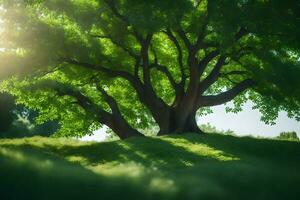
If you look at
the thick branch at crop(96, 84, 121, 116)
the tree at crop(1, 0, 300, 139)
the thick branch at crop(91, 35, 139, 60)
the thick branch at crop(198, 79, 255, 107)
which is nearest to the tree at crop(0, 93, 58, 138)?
the tree at crop(1, 0, 300, 139)

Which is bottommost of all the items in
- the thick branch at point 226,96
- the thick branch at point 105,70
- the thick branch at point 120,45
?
the thick branch at point 226,96

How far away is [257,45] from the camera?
28.5 m

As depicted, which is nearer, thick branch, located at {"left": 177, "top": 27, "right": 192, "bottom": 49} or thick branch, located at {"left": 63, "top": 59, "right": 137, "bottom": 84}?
thick branch, located at {"left": 63, "top": 59, "right": 137, "bottom": 84}

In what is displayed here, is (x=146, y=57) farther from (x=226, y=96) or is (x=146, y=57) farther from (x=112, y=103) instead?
(x=226, y=96)

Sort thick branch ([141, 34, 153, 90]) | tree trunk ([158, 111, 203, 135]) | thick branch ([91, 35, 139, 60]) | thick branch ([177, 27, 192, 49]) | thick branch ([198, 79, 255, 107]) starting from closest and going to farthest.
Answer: thick branch ([91, 35, 139, 60]) → thick branch ([141, 34, 153, 90]) → thick branch ([177, 27, 192, 49]) → tree trunk ([158, 111, 203, 135]) → thick branch ([198, 79, 255, 107])

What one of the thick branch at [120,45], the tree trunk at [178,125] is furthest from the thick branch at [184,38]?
the tree trunk at [178,125]

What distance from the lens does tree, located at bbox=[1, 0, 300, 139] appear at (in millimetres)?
24250

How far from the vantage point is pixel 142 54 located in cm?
2883

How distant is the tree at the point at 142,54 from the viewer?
2425 cm

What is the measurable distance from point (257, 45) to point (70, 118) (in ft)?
47.1

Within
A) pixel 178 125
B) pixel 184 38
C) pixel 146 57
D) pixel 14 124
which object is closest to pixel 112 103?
pixel 146 57

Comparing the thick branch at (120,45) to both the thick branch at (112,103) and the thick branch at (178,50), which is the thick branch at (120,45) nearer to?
the thick branch at (178,50)

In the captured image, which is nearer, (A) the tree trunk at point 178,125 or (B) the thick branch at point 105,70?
(B) the thick branch at point 105,70

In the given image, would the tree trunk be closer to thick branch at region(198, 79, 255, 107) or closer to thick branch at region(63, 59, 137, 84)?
thick branch at region(198, 79, 255, 107)
